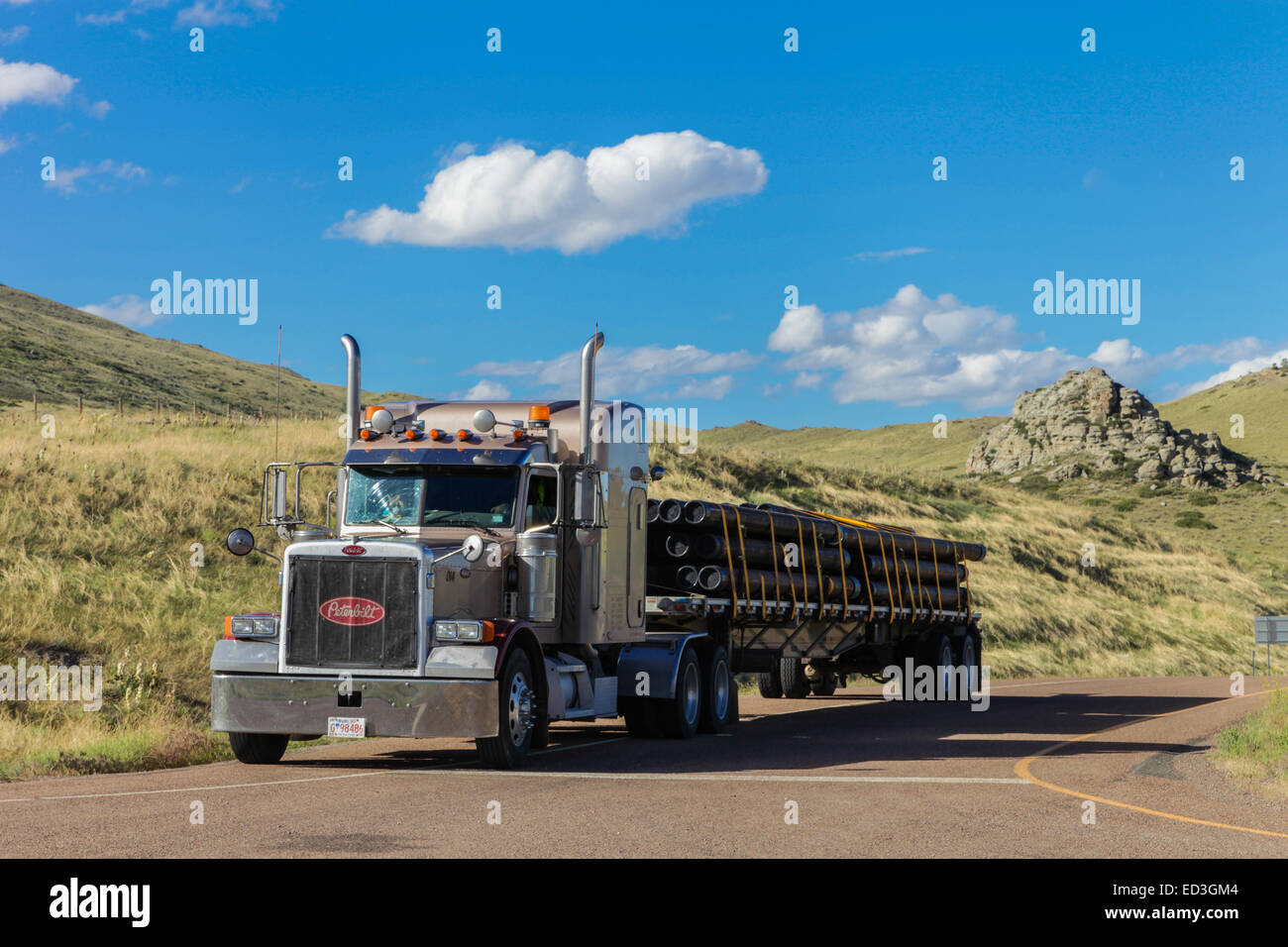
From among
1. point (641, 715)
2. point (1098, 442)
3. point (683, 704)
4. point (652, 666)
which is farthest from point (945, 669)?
point (1098, 442)

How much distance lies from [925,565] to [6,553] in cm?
1745

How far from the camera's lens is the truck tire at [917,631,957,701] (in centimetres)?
2703

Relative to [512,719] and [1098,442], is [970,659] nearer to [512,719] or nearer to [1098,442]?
[512,719]

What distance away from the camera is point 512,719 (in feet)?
44.3

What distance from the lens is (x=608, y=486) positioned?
16078 millimetres

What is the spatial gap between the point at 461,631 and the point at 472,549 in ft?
2.99

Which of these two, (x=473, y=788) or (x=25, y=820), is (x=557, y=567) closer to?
(x=473, y=788)

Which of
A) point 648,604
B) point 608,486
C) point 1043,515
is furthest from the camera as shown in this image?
point 1043,515

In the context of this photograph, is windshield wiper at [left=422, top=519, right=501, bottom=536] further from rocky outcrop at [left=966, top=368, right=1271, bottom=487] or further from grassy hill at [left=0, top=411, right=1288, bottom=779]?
rocky outcrop at [left=966, top=368, right=1271, bottom=487]

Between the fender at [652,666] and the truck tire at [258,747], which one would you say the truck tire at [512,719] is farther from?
the fender at [652,666]

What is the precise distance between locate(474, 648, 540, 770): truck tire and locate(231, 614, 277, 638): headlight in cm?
229

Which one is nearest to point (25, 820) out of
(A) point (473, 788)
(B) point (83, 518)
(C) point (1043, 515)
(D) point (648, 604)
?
(A) point (473, 788)

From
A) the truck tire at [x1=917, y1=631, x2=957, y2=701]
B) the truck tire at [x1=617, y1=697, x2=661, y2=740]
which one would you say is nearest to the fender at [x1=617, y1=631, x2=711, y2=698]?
the truck tire at [x1=617, y1=697, x2=661, y2=740]

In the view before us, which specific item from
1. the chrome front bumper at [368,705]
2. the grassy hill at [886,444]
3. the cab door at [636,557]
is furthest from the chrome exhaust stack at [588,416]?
the grassy hill at [886,444]
